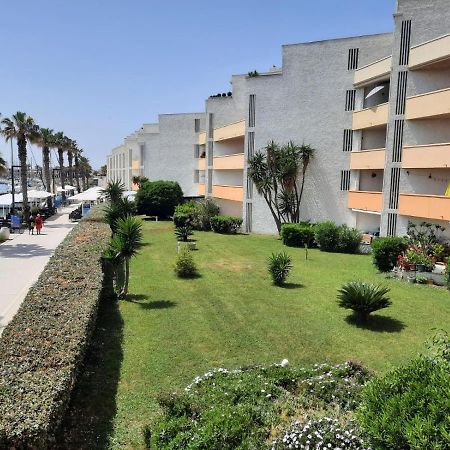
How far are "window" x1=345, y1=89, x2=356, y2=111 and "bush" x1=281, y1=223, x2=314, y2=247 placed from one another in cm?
854

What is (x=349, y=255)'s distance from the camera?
2562cm

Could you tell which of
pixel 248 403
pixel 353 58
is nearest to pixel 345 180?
pixel 353 58

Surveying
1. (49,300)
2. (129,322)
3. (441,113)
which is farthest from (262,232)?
(49,300)

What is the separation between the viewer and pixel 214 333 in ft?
39.6

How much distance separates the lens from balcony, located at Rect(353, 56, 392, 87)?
26.5 metres

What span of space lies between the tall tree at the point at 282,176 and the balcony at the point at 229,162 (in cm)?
366

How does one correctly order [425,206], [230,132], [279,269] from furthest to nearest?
[230,132]
[425,206]
[279,269]

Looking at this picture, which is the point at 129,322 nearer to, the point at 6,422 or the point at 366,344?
the point at 366,344

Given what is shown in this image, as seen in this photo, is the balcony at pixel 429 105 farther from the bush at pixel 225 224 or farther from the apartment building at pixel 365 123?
the bush at pixel 225 224

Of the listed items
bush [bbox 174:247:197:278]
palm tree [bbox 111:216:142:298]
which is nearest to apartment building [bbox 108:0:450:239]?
bush [bbox 174:247:197:278]

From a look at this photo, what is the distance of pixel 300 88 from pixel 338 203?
8.66 meters

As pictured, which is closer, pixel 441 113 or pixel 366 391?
pixel 366 391

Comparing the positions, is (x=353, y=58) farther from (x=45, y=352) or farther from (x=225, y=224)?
(x=45, y=352)

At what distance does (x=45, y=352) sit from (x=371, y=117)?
2519cm
